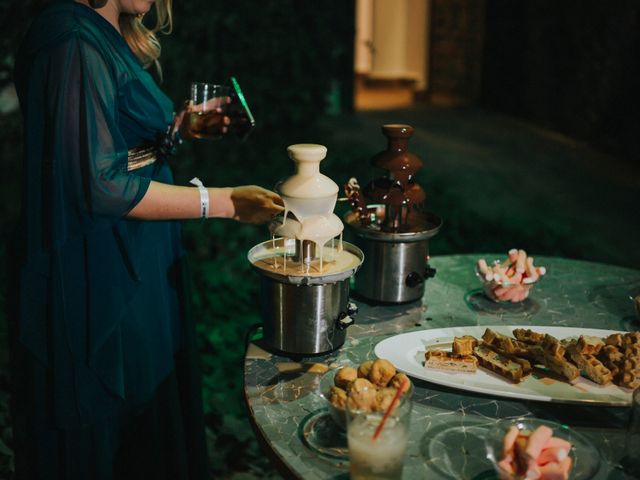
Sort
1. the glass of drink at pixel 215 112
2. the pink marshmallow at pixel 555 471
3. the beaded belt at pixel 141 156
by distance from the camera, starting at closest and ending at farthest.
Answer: the pink marshmallow at pixel 555 471, the beaded belt at pixel 141 156, the glass of drink at pixel 215 112

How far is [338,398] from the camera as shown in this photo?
1.64m

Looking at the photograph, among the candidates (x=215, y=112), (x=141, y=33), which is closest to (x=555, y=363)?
(x=215, y=112)

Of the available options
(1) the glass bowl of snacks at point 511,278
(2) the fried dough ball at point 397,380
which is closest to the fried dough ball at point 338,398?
(2) the fried dough ball at point 397,380

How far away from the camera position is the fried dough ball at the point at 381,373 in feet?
5.53

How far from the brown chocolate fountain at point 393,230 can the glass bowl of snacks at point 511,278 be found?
20cm

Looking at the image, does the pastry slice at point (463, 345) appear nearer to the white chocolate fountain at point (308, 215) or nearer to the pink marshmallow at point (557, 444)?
the white chocolate fountain at point (308, 215)

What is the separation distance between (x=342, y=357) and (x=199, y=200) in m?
0.62

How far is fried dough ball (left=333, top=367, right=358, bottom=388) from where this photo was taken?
1.70 meters

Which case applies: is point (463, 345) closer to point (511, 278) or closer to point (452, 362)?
point (452, 362)

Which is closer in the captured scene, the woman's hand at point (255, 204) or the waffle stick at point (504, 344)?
the waffle stick at point (504, 344)

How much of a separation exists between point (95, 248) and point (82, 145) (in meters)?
0.33

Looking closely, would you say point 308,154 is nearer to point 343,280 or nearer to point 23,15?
point 343,280

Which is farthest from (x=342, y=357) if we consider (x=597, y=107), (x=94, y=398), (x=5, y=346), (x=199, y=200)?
(x=597, y=107)

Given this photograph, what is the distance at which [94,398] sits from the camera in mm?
2131
